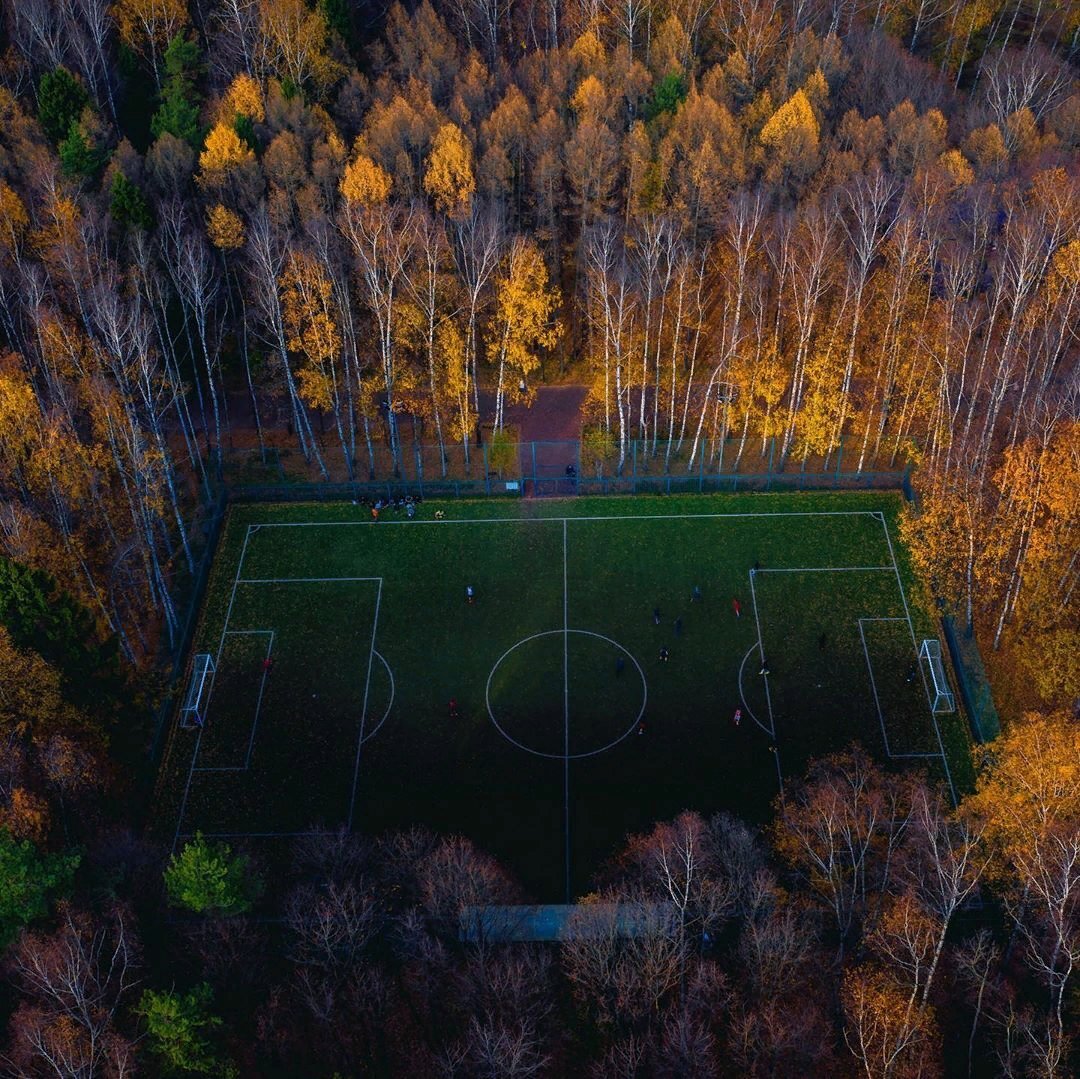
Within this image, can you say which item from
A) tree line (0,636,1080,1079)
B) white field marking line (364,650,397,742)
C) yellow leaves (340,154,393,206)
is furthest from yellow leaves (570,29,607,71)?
tree line (0,636,1080,1079)

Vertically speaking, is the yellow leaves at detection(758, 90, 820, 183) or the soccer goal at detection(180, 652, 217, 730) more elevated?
the yellow leaves at detection(758, 90, 820, 183)

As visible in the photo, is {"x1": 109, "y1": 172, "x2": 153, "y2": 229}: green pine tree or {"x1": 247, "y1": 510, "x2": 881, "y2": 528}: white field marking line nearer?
{"x1": 109, "y1": 172, "x2": 153, "y2": 229}: green pine tree

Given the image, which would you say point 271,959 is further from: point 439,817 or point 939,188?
point 939,188

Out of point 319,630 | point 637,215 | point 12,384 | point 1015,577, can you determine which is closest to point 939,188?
point 637,215

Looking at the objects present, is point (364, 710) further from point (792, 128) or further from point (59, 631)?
point (792, 128)

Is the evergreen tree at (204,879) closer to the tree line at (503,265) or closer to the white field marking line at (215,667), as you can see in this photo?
the white field marking line at (215,667)

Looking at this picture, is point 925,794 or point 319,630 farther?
point 319,630

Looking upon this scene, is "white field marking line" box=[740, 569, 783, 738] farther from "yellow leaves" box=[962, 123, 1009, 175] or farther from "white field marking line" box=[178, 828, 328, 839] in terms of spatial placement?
"yellow leaves" box=[962, 123, 1009, 175]
